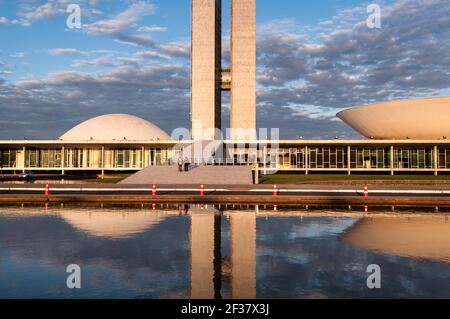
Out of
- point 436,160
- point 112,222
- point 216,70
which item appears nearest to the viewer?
point 112,222

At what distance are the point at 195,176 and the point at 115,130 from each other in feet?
124

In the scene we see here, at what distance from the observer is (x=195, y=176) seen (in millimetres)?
42000

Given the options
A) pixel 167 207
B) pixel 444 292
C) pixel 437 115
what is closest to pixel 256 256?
pixel 444 292

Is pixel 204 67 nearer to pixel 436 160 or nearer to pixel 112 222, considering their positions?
pixel 436 160

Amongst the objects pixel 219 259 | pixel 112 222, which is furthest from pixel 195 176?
pixel 219 259

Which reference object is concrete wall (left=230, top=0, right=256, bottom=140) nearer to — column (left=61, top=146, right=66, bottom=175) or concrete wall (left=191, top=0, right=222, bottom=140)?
concrete wall (left=191, top=0, right=222, bottom=140)

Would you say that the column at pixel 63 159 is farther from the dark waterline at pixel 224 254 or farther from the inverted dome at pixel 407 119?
the dark waterline at pixel 224 254

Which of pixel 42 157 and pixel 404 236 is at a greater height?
pixel 42 157

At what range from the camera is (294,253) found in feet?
38.2

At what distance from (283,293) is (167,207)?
14.2 meters

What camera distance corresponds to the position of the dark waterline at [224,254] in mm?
8516

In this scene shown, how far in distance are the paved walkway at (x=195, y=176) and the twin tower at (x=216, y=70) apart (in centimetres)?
2947

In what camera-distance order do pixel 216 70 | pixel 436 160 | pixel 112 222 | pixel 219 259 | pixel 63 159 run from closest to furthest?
1. pixel 219 259
2. pixel 112 222
3. pixel 436 160
4. pixel 63 159
5. pixel 216 70
